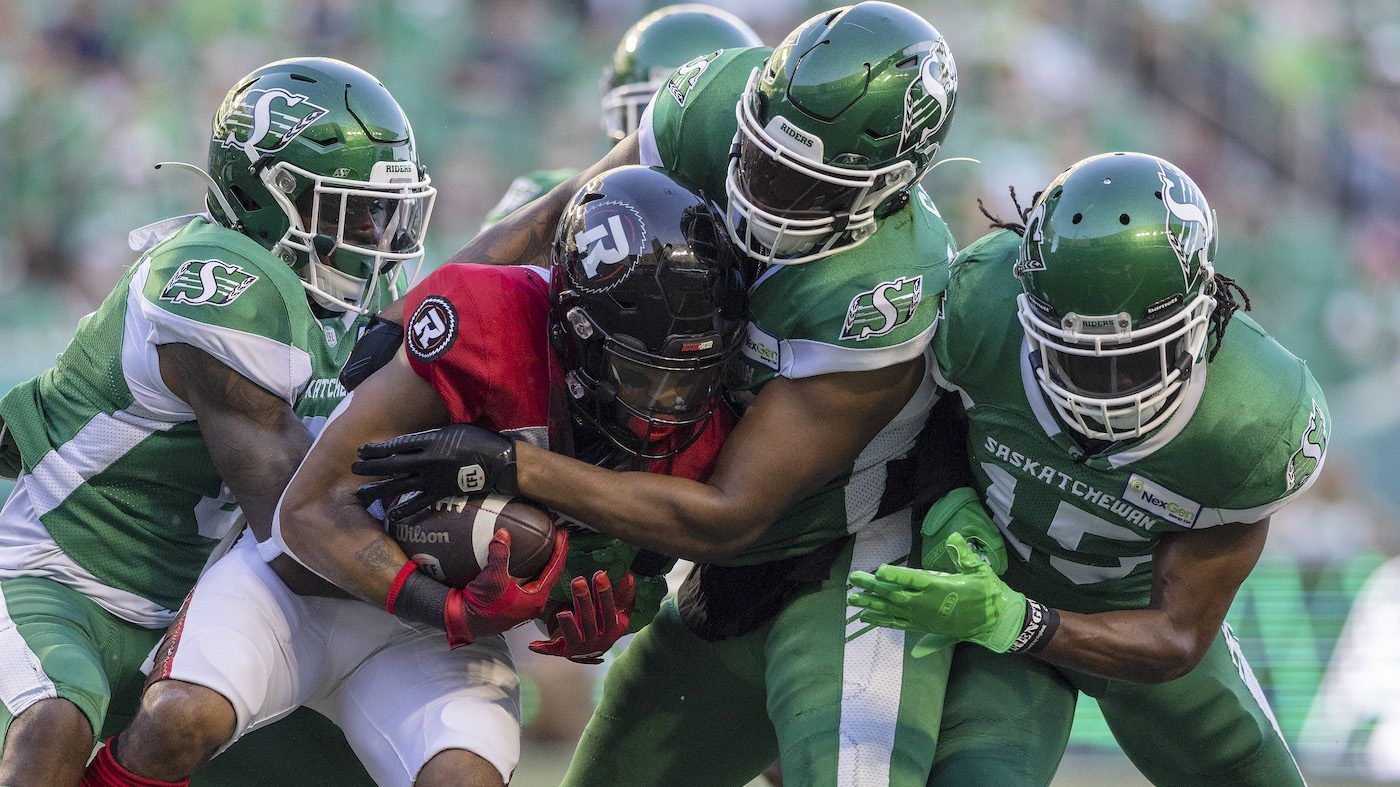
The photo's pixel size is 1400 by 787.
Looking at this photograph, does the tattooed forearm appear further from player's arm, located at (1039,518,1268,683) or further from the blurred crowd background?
the blurred crowd background

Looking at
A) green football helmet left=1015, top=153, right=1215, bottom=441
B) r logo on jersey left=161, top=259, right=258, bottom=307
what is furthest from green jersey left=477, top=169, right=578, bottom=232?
→ green football helmet left=1015, top=153, right=1215, bottom=441

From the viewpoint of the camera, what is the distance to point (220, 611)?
324 centimetres

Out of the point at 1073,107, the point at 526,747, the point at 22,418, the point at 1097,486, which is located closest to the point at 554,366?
the point at 1097,486

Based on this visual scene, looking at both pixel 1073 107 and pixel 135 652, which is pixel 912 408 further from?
pixel 1073 107

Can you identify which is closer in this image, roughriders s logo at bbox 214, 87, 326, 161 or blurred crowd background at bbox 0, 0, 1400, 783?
roughriders s logo at bbox 214, 87, 326, 161

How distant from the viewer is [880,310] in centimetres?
320

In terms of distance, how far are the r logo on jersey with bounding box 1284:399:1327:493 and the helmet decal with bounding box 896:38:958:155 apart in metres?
0.94

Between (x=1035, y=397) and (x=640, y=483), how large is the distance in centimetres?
81

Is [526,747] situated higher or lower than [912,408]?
lower

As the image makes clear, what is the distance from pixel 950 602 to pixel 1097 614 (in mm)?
389

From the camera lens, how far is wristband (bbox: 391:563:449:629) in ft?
10.2

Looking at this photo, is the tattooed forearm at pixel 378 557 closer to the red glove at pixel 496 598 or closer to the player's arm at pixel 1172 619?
the red glove at pixel 496 598

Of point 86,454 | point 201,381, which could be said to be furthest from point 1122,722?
point 86,454

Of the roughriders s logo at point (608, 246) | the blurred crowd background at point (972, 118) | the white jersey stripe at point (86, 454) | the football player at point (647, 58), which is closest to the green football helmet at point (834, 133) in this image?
the roughriders s logo at point (608, 246)
